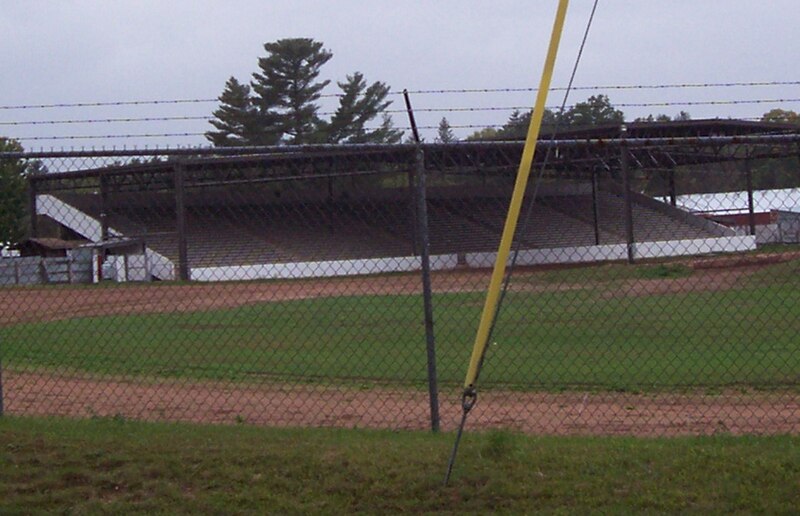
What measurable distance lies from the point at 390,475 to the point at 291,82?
4005cm

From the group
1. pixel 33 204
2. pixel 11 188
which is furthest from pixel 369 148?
pixel 33 204

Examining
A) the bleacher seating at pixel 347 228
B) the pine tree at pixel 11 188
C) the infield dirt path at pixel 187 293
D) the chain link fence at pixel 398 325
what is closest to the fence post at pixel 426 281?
the chain link fence at pixel 398 325

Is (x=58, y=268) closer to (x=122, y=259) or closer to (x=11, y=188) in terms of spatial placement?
(x=122, y=259)

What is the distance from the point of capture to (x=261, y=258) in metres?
34.1

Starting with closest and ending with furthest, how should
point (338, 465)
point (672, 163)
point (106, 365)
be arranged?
point (338, 465), point (106, 365), point (672, 163)

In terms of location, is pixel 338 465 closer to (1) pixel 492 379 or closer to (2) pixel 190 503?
(2) pixel 190 503

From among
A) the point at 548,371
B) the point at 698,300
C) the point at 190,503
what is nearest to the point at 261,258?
the point at 698,300

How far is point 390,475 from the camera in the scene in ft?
19.9

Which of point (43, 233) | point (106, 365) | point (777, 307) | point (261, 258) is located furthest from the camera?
point (43, 233)

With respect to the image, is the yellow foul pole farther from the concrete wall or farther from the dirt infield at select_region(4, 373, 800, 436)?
the concrete wall

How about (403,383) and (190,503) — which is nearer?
(190,503)

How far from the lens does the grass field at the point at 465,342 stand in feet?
41.5

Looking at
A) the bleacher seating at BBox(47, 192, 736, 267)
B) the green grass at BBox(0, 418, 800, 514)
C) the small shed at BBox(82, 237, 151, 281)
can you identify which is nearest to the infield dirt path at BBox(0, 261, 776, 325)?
the bleacher seating at BBox(47, 192, 736, 267)

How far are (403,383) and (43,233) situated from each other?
4921cm
